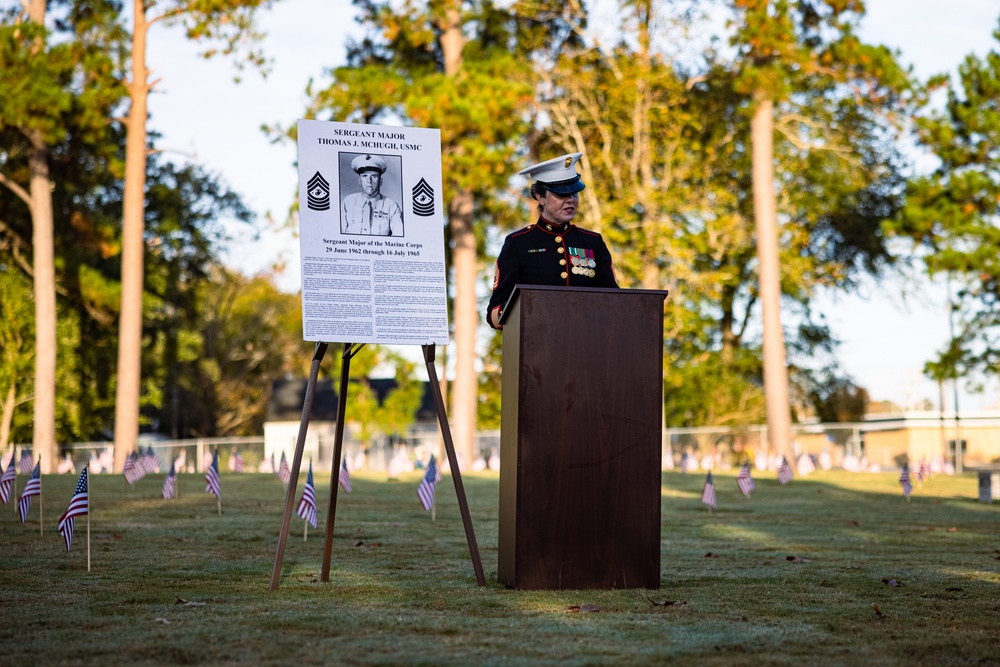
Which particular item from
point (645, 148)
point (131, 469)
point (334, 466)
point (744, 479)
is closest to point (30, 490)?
point (334, 466)

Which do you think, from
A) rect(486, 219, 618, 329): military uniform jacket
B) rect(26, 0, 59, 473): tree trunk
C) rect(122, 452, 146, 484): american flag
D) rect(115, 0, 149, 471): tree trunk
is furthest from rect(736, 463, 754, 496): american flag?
rect(26, 0, 59, 473): tree trunk

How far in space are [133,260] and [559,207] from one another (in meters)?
20.3

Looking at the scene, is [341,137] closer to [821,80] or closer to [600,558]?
[600,558]

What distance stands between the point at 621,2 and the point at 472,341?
1001 centimetres

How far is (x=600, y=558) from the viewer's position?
506 centimetres

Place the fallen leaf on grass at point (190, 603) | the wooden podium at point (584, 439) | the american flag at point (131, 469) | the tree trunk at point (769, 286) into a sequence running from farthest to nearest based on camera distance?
the tree trunk at point (769, 286)
the american flag at point (131, 469)
the wooden podium at point (584, 439)
the fallen leaf on grass at point (190, 603)

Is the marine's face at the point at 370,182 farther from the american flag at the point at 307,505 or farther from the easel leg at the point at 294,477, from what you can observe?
the american flag at the point at 307,505

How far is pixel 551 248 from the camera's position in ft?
18.4

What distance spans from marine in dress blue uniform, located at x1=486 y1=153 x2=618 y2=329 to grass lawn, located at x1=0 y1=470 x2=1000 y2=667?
147 centimetres

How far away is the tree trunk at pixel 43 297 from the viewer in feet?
82.3

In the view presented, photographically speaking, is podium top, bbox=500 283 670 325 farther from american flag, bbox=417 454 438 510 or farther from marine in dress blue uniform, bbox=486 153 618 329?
american flag, bbox=417 454 438 510

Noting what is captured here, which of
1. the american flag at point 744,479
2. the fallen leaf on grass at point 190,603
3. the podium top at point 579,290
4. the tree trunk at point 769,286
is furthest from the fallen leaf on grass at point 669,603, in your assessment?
the tree trunk at point 769,286

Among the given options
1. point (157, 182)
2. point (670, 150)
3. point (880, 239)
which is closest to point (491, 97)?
point (670, 150)

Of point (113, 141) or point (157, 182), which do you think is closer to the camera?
point (113, 141)
